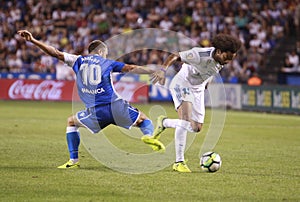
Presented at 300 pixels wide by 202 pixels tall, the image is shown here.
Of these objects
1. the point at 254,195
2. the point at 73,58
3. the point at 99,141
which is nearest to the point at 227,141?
the point at 99,141

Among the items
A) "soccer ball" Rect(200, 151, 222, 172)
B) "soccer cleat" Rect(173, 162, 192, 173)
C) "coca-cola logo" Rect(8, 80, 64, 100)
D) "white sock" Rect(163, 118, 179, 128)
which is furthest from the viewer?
"coca-cola logo" Rect(8, 80, 64, 100)

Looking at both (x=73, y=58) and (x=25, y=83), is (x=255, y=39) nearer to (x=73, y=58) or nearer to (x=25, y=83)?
(x=25, y=83)

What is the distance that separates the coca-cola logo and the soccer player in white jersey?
21704mm

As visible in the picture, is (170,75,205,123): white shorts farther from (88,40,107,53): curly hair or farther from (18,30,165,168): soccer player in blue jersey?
(88,40,107,53): curly hair

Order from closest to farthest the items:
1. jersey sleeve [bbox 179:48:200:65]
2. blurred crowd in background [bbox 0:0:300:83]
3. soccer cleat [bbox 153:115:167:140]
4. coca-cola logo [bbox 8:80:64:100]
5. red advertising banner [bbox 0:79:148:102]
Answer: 1. jersey sleeve [bbox 179:48:200:65]
2. soccer cleat [bbox 153:115:167:140]
3. blurred crowd in background [bbox 0:0:300:83]
4. red advertising banner [bbox 0:79:148:102]
5. coca-cola logo [bbox 8:80:64:100]

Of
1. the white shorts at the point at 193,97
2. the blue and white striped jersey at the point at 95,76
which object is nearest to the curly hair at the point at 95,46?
the blue and white striped jersey at the point at 95,76

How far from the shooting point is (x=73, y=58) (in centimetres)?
1109

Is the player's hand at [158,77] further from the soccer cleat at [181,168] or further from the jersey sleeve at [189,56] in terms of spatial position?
the soccer cleat at [181,168]

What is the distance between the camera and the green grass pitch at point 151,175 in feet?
28.6

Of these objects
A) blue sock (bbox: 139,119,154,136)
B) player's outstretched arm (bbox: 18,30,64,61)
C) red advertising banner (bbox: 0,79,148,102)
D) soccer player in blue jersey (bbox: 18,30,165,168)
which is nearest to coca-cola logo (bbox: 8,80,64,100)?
red advertising banner (bbox: 0,79,148,102)

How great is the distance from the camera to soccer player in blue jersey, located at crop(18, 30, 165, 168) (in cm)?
1102

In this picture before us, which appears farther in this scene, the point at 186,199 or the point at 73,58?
the point at 73,58

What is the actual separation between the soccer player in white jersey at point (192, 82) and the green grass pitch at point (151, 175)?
2.04 feet

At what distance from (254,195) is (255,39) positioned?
24.2m
